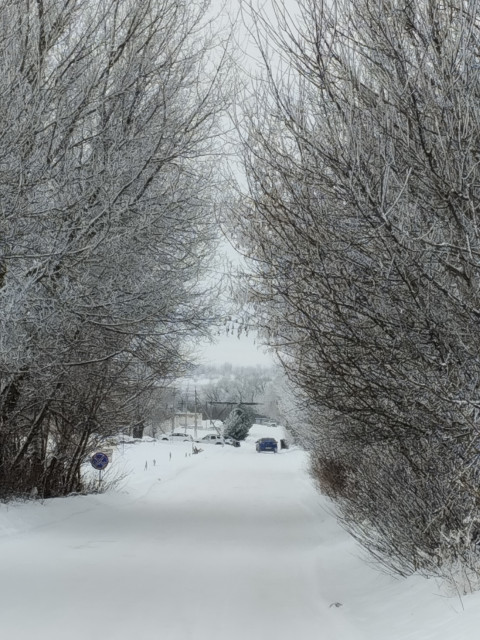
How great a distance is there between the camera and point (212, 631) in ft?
24.6

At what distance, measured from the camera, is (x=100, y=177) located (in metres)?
10.3

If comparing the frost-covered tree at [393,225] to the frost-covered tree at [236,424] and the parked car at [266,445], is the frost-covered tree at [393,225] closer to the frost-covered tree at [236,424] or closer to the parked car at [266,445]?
the parked car at [266,445]

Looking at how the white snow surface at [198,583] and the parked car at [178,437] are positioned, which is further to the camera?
the parked car at [178,437]

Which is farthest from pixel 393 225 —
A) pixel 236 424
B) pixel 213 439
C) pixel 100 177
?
pixel 236 424

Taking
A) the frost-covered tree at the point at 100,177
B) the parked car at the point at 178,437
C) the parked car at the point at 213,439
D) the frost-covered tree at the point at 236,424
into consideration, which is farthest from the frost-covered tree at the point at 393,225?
the frost-covered tree at the point at 236,424

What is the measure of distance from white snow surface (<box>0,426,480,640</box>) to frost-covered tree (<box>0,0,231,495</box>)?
271 cm

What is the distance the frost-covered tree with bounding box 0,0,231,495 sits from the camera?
9539 millimetres

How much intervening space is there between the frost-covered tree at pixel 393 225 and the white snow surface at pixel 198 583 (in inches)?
34.9

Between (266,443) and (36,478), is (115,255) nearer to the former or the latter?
(36,478)

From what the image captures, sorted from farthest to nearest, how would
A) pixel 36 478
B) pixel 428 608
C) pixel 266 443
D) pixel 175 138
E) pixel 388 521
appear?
pixel 266 443, pixel 36 478, pixel 175 138, pixel 388 521, pixel 428 608

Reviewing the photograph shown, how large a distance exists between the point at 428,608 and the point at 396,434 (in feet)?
5.52

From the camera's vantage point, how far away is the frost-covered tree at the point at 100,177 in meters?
9.54

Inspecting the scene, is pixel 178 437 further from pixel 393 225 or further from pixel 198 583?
pixel 393 225

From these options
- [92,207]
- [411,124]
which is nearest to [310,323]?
[411,124]
